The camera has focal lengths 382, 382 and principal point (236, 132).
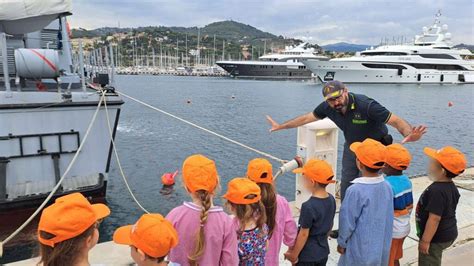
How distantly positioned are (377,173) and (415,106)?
130ft

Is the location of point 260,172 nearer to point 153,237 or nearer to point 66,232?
point 153,237

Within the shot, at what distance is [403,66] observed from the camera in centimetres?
7038

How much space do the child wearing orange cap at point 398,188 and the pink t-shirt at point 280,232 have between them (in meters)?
0.98

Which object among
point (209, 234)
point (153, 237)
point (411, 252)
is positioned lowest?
point (411, 252)

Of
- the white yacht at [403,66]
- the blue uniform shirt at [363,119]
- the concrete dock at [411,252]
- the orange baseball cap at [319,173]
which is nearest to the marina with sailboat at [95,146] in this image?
the concrete dock at [411,252]

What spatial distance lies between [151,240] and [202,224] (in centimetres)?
53

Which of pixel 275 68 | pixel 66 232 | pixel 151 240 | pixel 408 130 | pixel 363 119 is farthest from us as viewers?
pixel 275 68

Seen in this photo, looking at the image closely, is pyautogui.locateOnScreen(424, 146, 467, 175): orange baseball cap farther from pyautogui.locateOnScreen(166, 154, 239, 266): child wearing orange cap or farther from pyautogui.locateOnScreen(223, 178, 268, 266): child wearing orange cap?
pyautogui.locateOnScreen(166, 154, 239, 266): child wearing orange cap

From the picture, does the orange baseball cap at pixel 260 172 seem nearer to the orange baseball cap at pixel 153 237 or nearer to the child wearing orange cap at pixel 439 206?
the orange baseball cap at pixel 153 237

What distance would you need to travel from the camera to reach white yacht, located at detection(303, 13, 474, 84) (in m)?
69.8

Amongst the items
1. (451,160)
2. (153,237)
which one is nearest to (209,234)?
(153,237)

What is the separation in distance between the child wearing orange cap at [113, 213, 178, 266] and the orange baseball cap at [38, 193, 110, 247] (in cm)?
24

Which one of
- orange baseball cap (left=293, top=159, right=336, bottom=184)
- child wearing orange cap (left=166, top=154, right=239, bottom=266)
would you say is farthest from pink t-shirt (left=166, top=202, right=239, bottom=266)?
orange baseball cap (left=293, top=159, right=336, bottom=184)

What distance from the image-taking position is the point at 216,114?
1238 inches
